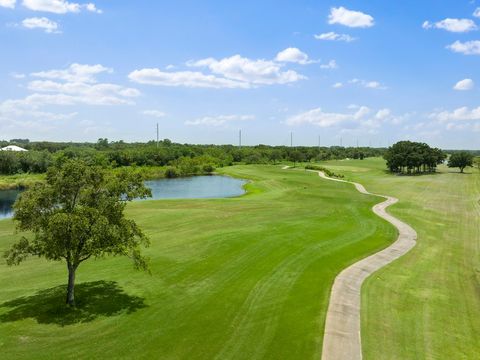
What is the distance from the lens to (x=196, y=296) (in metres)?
24.6

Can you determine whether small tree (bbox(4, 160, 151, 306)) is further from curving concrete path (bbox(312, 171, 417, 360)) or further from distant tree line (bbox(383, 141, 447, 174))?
distant tree line (bbox(383, 141, 447, 174))

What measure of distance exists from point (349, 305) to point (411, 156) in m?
121

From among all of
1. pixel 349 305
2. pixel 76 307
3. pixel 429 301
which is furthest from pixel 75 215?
pixel 429 301

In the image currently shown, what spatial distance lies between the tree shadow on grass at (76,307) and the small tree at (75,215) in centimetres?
101

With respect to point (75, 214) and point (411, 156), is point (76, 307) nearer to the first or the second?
point (75, 214)

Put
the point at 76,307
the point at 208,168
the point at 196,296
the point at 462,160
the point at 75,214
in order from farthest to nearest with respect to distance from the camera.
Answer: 1. the point at 208,168
2. the point at 462,160
3. the point at 196,296
4. the point at 76,307
5. the point at 75,214

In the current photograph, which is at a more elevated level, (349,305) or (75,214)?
(75,214)

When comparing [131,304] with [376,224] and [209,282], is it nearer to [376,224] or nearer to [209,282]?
[209,282]

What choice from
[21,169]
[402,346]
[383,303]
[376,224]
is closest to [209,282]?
[383,303]

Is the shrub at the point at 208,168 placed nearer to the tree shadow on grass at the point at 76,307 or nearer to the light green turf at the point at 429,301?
the light green turf at the point at 429,301

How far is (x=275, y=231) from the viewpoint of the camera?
139ft

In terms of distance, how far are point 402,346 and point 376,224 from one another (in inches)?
1210

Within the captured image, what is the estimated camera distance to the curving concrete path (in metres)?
18.0

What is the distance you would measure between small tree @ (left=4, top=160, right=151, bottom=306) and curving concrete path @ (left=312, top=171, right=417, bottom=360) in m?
Answer: 10.7
